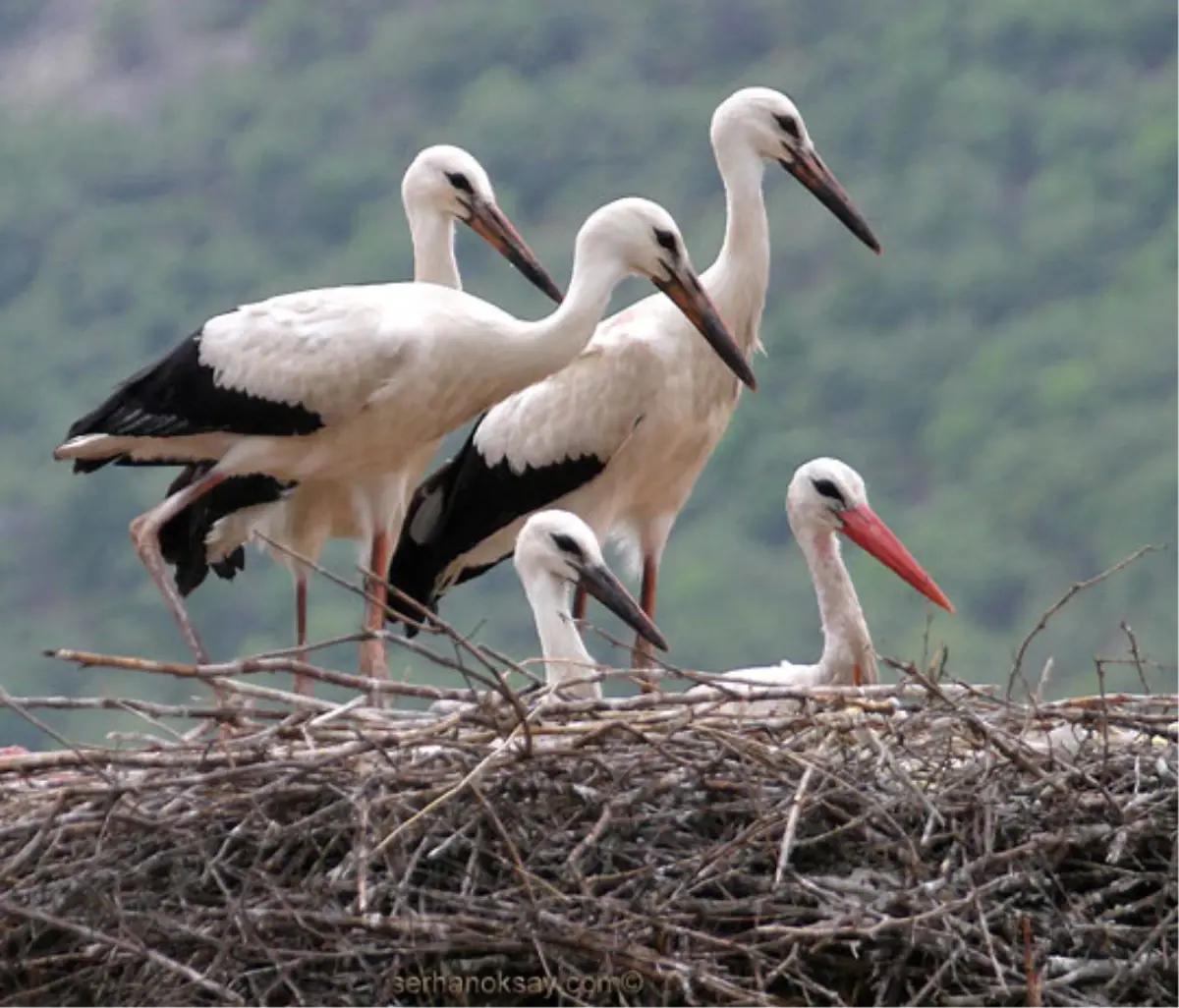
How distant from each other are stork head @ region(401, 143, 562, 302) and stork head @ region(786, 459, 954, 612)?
129 centimetres

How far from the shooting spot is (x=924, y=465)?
107 ft

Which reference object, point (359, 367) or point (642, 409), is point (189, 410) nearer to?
point (359, 367)

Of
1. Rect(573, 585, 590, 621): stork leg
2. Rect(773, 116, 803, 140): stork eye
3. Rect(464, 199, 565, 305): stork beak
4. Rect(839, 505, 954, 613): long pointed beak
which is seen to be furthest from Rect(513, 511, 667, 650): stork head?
Rect(773, 116, 803, 140): stork eye

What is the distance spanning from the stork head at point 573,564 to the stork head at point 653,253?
90 centimetres

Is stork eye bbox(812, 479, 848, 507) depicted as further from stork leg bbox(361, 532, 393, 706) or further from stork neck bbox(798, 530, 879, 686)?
stork leg bbox(361, 532, 393, 706)

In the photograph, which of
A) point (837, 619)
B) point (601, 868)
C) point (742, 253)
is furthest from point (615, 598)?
point (742, 253)

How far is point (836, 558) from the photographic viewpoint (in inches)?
308

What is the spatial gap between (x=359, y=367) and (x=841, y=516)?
4.11ft

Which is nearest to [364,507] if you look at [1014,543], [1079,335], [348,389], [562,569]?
[348,389]

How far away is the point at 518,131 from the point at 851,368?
5182 millimetres

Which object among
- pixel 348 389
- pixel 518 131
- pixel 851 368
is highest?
pixel 518 131

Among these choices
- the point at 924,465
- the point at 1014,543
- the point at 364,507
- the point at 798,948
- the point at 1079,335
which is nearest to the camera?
the point at 798,948

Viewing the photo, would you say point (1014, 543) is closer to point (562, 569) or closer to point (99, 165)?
point (99, 165)

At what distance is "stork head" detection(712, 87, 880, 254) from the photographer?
28.7ft
